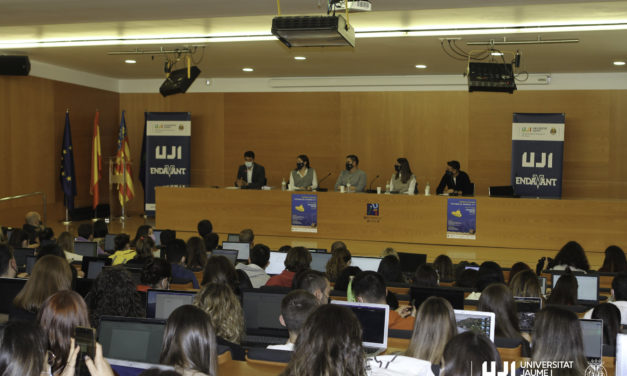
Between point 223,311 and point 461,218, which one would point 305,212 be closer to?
point 461,218

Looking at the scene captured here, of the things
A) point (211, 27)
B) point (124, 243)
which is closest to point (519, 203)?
point (211, 27)

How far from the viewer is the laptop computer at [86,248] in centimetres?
730

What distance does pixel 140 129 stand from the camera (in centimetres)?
1573

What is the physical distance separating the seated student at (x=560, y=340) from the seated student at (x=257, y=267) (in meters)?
3.62

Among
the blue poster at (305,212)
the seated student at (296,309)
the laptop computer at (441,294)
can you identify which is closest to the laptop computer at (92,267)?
the laptop computer at (441,294)

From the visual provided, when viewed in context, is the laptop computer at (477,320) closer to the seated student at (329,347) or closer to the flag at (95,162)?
the seated student at (329,347)

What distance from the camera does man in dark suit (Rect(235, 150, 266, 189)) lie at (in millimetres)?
12234

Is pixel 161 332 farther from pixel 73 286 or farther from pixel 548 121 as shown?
pixel 548 121

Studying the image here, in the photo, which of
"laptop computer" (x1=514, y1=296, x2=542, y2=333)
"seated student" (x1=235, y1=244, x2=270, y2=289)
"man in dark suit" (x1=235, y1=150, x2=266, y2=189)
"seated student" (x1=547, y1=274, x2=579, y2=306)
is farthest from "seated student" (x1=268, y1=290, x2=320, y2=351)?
"man in dark suit" (x1=235, y1=150, x2=266, y2=189)

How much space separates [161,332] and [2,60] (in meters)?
9.95

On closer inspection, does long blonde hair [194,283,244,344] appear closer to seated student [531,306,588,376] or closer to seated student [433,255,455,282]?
seated student [531,306,588,376]

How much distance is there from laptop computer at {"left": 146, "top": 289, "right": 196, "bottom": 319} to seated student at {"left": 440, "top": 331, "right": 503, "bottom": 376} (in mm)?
2364

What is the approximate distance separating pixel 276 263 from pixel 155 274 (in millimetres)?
2189

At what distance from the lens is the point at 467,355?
2150 millimetres
